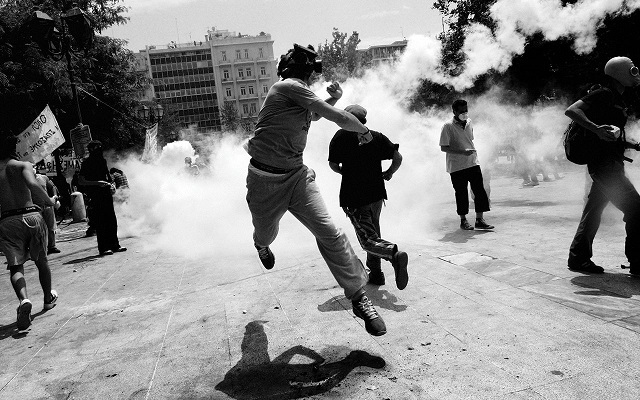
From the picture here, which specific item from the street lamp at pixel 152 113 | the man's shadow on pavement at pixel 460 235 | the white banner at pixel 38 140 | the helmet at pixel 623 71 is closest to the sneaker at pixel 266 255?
the man's shadow on pavement at pixel 460 235

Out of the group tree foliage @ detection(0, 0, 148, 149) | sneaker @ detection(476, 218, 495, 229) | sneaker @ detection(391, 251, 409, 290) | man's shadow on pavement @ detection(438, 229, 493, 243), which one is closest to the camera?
sneaker @ detection(391, 251, 409, 290)

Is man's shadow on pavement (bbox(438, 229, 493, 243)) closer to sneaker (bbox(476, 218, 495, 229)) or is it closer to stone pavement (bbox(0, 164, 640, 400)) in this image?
sneaker (bbox(476, 218, 495, 229))

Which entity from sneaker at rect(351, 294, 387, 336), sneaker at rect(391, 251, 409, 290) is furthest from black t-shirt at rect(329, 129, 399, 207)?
sneaker at rect(351, 294, 387, 336)

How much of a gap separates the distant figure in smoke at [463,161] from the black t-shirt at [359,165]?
292cm

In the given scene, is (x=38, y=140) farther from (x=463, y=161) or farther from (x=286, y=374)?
(x=286, y=374)

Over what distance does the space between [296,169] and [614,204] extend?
10.2ft

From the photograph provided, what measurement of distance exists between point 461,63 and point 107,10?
1771 centimetres

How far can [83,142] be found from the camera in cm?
1248

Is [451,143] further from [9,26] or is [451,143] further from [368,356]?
[9,26]

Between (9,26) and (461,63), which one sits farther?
(9,26)

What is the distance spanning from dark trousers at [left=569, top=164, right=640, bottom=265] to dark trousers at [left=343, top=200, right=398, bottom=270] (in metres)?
1.87

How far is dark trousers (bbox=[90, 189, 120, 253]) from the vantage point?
9141mm

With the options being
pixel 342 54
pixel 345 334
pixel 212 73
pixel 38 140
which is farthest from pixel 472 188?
pixel 212 73

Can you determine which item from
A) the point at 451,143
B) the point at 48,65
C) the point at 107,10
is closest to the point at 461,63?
the point at 451,143
